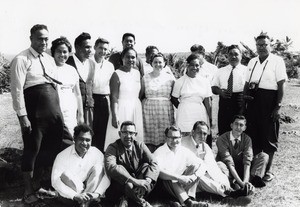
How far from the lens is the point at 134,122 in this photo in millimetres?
5246

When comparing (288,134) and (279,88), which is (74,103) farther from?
(288,134)

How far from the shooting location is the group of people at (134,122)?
430 centimetres

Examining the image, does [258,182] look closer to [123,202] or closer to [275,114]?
[275,114]

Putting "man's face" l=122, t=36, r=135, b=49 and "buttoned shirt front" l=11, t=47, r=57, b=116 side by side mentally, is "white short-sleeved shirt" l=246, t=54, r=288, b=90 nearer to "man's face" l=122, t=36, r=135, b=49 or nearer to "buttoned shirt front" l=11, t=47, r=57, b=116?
"man's face" l=122, t=36, r=135, b=49

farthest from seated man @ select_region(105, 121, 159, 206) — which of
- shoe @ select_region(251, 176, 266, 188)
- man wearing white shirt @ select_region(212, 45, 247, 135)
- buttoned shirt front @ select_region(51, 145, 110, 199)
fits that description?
man wearing white shirt @ select_region(212, 45, 247, 135)

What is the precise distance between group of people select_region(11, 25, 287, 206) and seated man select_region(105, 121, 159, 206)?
0.5 inches

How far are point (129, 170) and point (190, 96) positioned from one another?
5.13 feet

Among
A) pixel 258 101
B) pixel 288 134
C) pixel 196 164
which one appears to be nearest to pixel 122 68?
pixel 196 164

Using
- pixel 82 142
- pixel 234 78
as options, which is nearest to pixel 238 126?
pixel 234 78

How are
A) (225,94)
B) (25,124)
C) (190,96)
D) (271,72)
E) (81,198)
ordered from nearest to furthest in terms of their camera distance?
(81,198) → (25,124) → (190,96) → (271,72) → (225,94)

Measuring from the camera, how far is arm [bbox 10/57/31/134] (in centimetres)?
410

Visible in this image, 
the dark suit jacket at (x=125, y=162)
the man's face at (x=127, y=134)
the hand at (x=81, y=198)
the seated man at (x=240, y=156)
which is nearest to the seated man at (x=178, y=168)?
the dark suit jacket at (x=125, y=162)

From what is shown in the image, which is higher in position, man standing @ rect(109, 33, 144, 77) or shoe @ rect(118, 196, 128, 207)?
man standing @ rect(109, 33, 144, 77)

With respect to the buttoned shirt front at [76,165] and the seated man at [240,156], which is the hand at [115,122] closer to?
the buttoned shirt front at [76,165]
